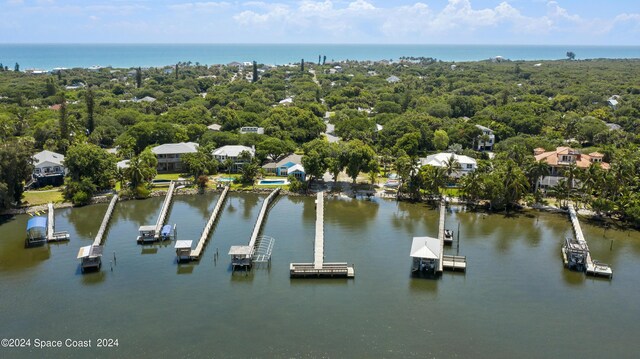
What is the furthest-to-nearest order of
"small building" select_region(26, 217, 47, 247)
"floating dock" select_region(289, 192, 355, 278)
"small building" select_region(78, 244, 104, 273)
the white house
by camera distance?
the white house, "small building" select_region(26, 217, 47, 247), "small building" select_region(78, 244, 104, 273), "floating dock" select_region(289, 192, 355, 278)

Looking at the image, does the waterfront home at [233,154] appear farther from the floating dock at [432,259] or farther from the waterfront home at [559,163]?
the waterfront home at [559,163]

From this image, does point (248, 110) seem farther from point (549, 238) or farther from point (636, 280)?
point (636, 280)

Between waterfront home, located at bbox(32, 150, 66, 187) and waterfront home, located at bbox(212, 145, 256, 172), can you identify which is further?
waterfront home, located at bbox(212, 145, 256, 172)

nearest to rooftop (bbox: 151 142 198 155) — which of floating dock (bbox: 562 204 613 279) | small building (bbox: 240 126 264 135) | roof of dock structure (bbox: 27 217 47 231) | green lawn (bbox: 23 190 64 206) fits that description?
green lawn (bbox: 23 190 64 206)

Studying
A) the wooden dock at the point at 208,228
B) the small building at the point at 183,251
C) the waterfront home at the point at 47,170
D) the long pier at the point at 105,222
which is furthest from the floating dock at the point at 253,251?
the waterfront home at the point at 47,170

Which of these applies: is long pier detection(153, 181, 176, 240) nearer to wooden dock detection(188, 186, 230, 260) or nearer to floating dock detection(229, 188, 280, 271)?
wooden dock detection(188, 186, 230, 260)

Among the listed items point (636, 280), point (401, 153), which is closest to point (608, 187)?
point (636, 280)

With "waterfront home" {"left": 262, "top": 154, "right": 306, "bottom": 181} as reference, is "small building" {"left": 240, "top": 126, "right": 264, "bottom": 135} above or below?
above

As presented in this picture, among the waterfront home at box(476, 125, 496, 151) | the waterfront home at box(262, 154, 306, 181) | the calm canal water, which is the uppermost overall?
the waterfront home at box(476, 125, 496, 151)
